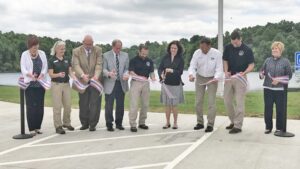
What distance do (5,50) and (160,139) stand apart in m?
15.0

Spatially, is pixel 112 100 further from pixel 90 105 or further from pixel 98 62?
pixel 98 62

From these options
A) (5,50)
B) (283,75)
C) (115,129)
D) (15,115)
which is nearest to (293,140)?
(283,75)

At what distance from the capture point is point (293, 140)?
7.77 meters

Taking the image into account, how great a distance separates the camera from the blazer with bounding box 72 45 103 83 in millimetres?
8680

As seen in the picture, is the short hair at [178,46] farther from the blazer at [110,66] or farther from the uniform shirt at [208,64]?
the blazer at [110,66]

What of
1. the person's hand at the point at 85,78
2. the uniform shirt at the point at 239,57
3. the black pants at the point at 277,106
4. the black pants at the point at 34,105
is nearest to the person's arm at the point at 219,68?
the uniform shirt at the point at 239,57

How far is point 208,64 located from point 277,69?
1277 millimetres

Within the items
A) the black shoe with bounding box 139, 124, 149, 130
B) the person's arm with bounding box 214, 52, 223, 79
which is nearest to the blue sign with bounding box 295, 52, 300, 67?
the person's arm with bounding box 214, 52, 223, 79

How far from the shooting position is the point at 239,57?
27.5 ft

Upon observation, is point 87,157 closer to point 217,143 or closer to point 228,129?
point 217,143

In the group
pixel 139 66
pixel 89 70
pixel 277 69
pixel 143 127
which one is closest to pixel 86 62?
pixel 89 70

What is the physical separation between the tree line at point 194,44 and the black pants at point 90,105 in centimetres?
84

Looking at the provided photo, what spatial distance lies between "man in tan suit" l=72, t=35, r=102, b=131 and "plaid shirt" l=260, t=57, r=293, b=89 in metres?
3.18

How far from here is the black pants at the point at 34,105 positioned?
834 centimetres
